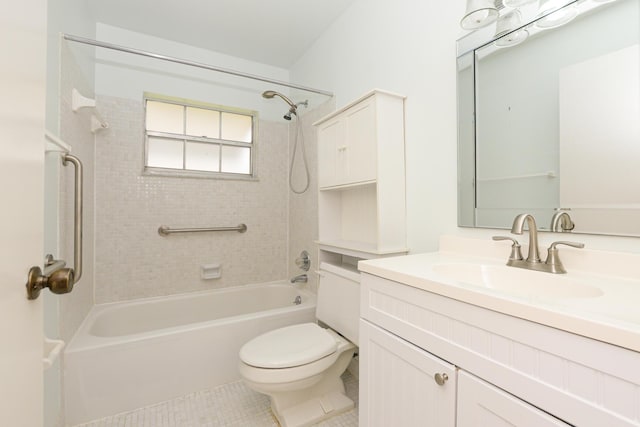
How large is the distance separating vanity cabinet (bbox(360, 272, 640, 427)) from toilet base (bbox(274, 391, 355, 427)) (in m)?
0.51

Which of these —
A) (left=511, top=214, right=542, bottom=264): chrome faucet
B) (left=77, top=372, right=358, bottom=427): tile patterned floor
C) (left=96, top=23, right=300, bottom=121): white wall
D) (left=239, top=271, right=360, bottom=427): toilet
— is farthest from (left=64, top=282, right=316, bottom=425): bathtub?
(left=96, top=23, right=300, bottom=121): white wall

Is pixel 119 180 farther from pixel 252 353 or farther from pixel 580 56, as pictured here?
pixel 580 56

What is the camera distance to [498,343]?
25.3 inches

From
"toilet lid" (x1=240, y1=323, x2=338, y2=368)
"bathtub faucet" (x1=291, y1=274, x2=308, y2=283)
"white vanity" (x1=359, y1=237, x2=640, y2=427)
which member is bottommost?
"toilet lid" (x1=240, y1=323, x2=338, y2=368)

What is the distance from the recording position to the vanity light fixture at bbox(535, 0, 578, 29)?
941 millimetres

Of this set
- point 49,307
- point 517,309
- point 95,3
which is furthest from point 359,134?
point 95,3

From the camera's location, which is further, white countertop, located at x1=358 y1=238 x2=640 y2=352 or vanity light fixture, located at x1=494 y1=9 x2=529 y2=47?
vanity light fixture, located at x1=494 y1=9 x2=529 y2=47

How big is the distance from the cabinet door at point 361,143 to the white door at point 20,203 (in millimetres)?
1203

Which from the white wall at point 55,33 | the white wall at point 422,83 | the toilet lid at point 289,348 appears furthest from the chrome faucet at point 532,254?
the white wall at point 55,33

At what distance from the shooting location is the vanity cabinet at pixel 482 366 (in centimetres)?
50

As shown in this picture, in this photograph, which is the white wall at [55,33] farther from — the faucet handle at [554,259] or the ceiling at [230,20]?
the faucet handle at [554,259]

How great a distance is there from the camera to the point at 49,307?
125 centimetres

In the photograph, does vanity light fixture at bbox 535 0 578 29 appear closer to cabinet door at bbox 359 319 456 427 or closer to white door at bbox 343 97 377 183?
white door at bbox 343 97 377 183

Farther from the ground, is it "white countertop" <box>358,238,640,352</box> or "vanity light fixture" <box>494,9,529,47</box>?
"vanity light fixture" <box>494,9,529,47</box>
